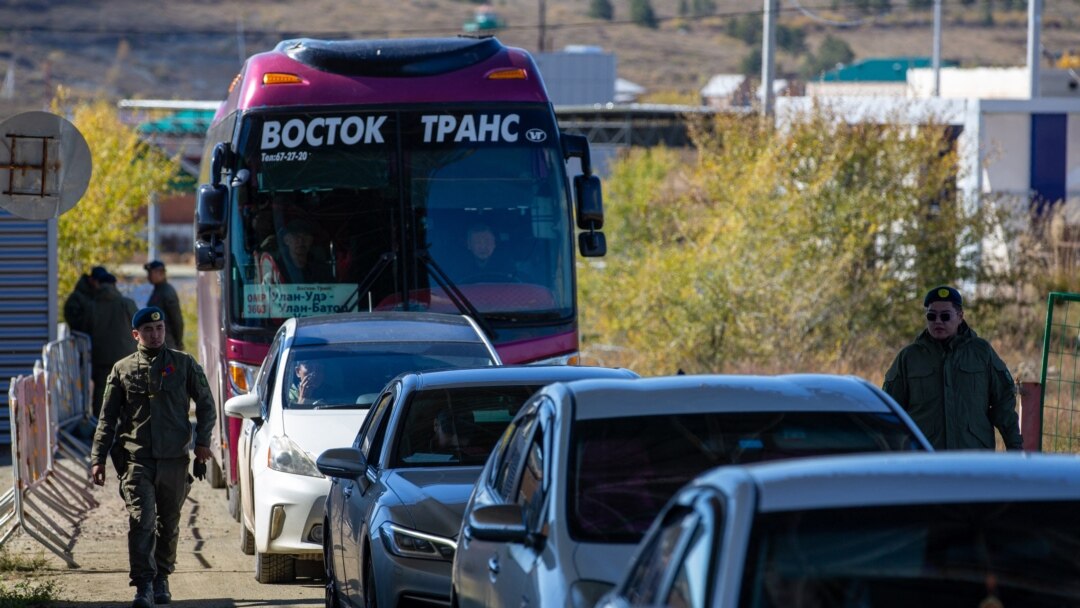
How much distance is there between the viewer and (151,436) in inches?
372

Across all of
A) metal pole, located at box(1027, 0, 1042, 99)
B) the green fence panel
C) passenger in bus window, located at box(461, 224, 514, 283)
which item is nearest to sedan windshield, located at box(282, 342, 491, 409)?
passenger in bus window, located at box(461, 224, 514, 283)

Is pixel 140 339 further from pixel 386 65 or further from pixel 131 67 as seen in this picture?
pixel 131 67

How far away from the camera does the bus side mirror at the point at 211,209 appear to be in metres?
12.4

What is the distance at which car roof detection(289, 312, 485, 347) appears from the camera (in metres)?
10.9

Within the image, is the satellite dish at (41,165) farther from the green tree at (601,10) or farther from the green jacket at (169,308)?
the green tree at (601,10)

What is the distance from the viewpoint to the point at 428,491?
7457 millimetres

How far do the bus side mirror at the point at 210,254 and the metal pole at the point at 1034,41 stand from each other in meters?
25.6

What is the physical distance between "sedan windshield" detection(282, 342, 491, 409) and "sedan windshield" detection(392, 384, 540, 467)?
216 centimetres

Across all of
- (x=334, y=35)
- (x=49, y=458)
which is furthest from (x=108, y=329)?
(x=334, y=35)

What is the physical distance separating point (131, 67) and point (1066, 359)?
100709 millimetres

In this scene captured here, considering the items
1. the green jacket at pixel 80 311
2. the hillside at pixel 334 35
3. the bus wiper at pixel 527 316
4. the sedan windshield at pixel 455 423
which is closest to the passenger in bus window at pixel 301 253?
the bus wiper at pixel 527 316

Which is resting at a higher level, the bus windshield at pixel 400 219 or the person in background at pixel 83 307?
the bus windshield at pixel 400 219

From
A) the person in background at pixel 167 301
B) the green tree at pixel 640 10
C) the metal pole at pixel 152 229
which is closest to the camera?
the person in background at pixel 167 301

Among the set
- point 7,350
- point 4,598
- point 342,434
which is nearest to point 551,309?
point 342,434
